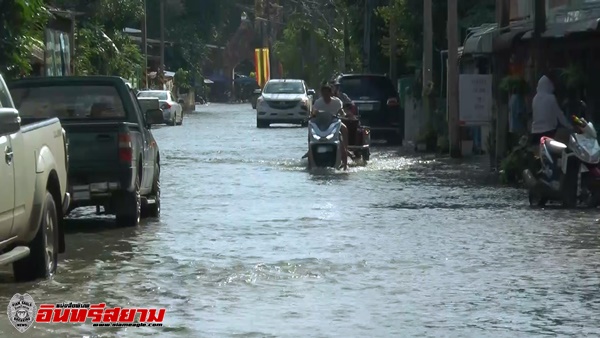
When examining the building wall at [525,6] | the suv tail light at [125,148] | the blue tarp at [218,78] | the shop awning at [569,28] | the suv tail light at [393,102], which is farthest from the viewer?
the blue tarp at [218,78]

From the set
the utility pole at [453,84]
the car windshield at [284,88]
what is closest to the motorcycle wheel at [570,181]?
the utility pole at [453,84]

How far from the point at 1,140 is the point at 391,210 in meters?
8.98

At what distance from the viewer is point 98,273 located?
13422 millimetres

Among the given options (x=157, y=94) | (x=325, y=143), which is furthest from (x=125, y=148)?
(x=157, y=94)

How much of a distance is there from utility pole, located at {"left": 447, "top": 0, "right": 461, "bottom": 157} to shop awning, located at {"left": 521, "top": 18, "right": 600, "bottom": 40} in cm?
613

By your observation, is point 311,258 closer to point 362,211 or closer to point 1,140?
point 1,140

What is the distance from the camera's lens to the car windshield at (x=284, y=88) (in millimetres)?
59938

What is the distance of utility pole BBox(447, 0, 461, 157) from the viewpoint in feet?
111

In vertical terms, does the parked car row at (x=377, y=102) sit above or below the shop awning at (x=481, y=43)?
below

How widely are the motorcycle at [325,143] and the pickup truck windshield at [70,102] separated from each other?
1042 cm

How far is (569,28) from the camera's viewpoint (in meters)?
25.8

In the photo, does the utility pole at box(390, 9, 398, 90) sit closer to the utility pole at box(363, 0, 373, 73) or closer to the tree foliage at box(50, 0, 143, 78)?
the utility pole at box(363, 0, 373, 73)

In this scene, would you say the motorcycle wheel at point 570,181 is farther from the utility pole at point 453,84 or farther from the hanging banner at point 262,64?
the hanging banner at point 262,64

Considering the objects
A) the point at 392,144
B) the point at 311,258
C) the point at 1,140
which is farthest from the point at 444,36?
the point at 1,140
